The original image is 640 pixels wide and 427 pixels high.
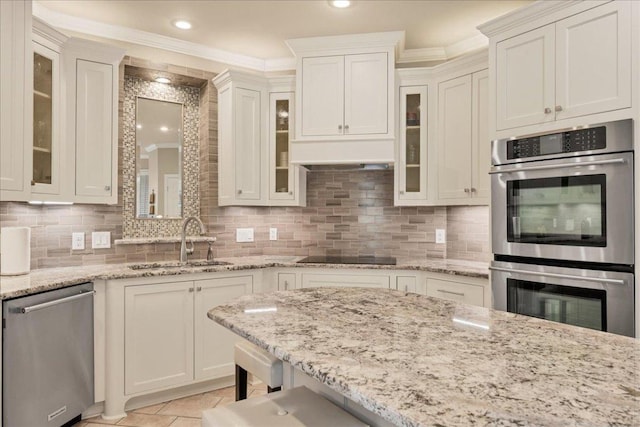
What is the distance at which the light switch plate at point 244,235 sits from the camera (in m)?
3.87

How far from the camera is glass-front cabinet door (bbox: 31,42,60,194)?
8.56ft

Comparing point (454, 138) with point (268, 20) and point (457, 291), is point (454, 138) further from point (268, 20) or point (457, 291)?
point (268, 20)

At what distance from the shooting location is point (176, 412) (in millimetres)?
2828

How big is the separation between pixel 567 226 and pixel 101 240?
9.78ft

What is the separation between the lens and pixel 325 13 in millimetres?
3156

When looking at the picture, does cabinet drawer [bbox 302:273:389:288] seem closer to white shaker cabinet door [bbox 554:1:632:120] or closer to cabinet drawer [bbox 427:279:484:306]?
cabinet drawer [bbox 427:279:484:306]

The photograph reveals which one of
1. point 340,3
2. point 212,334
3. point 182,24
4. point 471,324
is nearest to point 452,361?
point 471,324

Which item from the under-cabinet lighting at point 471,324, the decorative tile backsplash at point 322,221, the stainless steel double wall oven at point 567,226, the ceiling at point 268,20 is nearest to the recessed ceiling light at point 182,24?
the ceiling at point 268,20

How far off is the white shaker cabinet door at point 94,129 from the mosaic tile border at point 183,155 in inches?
16.9

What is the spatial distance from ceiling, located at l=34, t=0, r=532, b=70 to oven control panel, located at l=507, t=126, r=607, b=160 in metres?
1.13

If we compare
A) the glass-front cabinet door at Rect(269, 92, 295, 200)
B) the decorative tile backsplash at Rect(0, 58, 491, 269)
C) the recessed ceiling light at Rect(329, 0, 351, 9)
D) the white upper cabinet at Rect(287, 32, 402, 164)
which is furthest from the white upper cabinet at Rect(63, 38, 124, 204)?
the recessed ceiling light at Rect(329, 0, 351, 9)

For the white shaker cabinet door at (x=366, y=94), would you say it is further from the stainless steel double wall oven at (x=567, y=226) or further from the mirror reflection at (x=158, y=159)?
the mirror reflection at (x=158, y=159)

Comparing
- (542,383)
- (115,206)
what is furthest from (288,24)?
(542,383)

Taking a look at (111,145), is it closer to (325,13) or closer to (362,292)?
(325,13)
